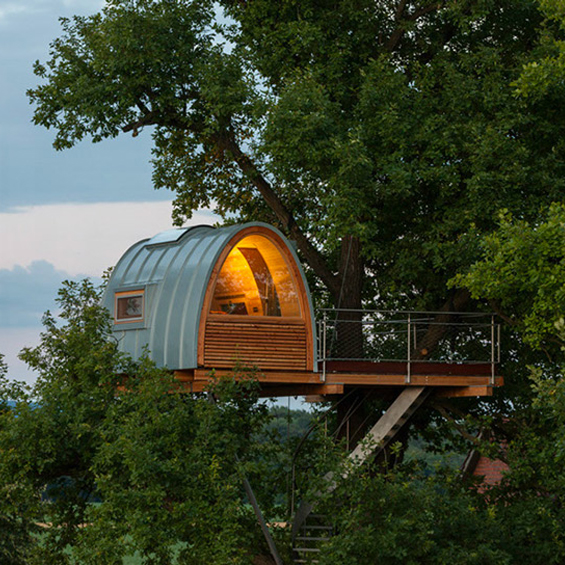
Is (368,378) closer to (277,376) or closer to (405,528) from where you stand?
(277,376)

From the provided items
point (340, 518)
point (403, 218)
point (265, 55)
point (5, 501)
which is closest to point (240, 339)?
point (340, 518)

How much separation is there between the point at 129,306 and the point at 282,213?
5.99 meters

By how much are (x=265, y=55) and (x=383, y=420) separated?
9403mm

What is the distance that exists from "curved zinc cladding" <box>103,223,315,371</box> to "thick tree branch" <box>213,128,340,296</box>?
4.55 meters

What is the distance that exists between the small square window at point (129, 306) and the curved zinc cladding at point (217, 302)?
19mm

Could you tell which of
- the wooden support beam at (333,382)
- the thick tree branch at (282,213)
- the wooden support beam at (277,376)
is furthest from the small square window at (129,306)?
the thick tree branch at (282,213)

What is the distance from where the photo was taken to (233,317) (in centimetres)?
1756

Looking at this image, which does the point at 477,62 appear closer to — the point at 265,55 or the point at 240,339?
the point at 265,55

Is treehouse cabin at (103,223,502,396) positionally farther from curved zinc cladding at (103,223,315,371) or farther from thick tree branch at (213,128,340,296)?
thick tree branch at (213,128,340,296)

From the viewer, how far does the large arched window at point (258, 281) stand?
18.0 metres

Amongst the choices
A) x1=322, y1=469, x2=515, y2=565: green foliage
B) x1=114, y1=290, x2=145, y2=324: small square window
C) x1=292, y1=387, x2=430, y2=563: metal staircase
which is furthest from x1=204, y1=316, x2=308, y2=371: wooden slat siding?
x1=322, y1=469, x2=515, y2=565: green foliage

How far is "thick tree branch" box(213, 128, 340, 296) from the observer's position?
2316cm

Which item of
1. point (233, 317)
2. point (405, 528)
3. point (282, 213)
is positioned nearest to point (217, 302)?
point (233, 317)

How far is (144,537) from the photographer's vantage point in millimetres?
14758
